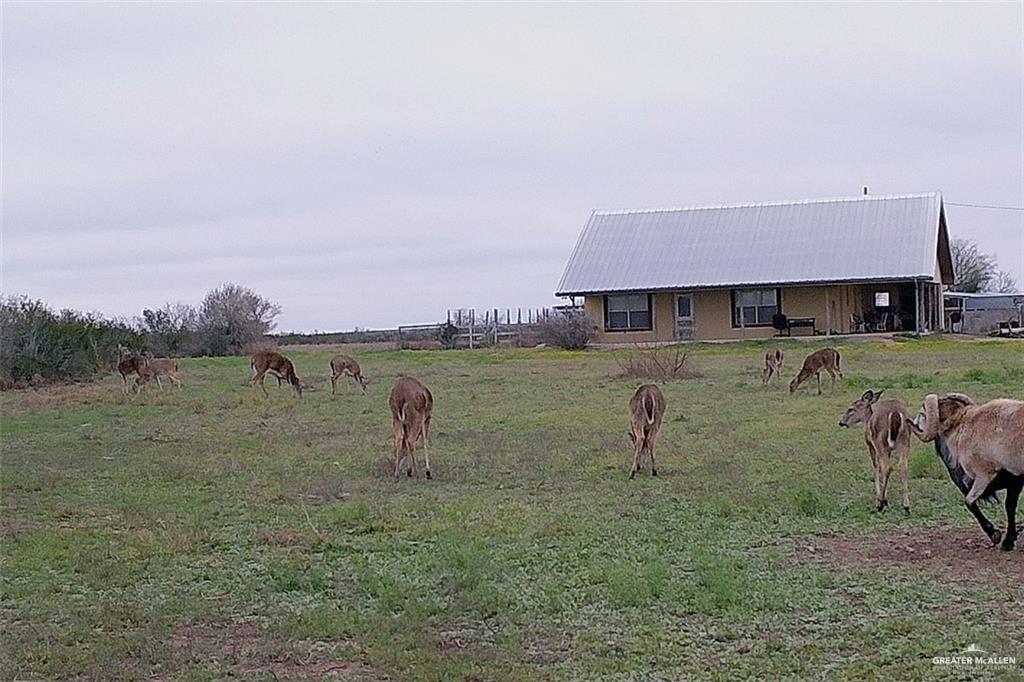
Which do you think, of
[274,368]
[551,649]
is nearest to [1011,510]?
[551,649]

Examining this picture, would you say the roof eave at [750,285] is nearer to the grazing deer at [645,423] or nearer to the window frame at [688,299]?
the window frame at [688,299]

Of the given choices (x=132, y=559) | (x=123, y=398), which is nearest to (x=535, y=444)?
(x=132, y=559)

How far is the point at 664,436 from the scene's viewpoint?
1892 centimetres

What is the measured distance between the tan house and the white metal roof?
5 cm

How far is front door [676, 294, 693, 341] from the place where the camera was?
173 feet

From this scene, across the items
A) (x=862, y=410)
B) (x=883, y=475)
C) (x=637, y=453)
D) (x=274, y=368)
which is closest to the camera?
(x=883, y=475)

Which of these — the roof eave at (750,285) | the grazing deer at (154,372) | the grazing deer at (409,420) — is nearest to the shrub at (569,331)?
the roof eave at (750,285)

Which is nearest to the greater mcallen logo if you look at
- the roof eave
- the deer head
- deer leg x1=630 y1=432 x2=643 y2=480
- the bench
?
the deer head

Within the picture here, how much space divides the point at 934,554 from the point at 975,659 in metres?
3.15

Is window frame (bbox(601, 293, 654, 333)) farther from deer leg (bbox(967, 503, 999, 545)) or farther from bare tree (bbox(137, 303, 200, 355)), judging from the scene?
deer leg (bbox(967, 503, 999, 545))

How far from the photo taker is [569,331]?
51312 mm

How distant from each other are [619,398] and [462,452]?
8431 millimetres

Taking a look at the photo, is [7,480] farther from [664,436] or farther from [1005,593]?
[1005,593]

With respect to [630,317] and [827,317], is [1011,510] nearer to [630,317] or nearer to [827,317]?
[827,317]
